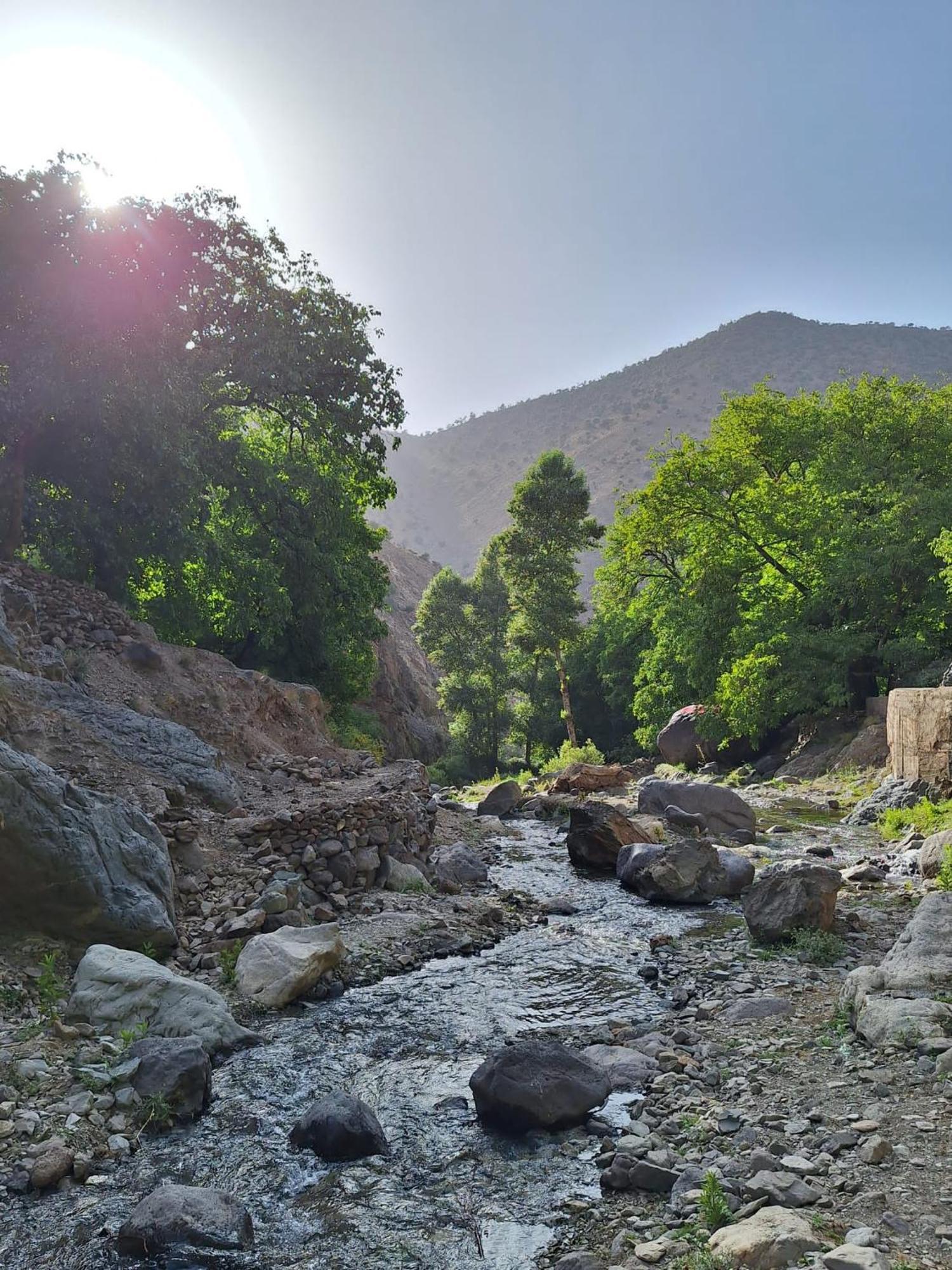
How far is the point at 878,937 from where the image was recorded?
34.0ft

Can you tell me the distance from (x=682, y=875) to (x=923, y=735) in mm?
A: 9386

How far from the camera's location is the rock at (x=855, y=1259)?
3723 mm

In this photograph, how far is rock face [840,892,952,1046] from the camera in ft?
21.4

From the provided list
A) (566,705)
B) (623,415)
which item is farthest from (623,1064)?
(623,415)

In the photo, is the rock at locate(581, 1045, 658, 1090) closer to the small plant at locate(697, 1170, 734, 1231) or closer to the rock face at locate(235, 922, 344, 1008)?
the small plant at locate(697, 1170, 734, 1231)

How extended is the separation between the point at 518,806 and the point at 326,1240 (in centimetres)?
2253

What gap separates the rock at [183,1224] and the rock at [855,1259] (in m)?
3.07

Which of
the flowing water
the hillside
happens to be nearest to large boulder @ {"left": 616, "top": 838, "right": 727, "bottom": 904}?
the flowing water

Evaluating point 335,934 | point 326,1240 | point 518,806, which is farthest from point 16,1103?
Answer: point 518,806

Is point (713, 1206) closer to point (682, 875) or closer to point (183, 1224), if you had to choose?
point (183, 1224)

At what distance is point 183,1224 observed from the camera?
15.5 feet

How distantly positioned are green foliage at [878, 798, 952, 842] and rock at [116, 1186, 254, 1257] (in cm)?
1507

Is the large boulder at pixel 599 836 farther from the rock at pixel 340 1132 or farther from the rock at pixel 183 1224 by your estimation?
the rock at pixel 183 1224

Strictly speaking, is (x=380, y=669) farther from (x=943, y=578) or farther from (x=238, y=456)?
(x=943, y=578)
